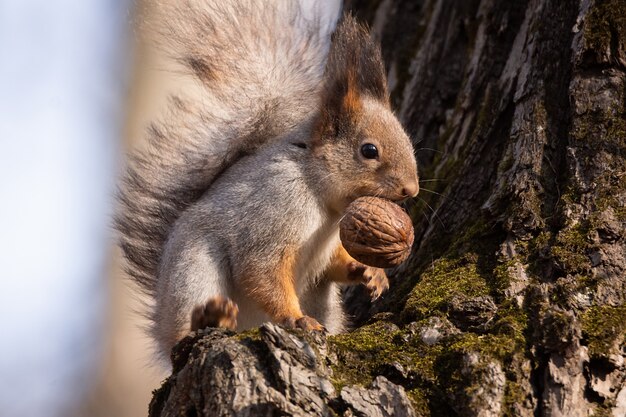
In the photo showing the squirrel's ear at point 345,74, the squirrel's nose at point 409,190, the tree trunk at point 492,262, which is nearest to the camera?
the tree trunk at point 492,262

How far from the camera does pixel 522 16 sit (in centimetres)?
340

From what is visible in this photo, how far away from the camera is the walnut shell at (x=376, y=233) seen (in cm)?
288

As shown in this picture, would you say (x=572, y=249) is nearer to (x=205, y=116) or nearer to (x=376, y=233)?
(x=376, y=233)

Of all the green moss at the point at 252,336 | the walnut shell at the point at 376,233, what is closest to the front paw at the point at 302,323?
the walnut shell at the point at 376,233

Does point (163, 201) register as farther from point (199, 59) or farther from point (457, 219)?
point (457, 219)

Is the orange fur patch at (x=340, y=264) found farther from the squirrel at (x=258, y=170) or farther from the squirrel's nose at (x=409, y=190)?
the squirrel's nose at (x=409, y=190)

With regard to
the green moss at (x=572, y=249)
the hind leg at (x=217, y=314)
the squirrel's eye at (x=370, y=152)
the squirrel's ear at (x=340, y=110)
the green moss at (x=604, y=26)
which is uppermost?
the green moss at (x=604, y=26)

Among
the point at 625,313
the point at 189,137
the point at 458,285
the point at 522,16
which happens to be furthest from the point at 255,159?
the point at 625,313

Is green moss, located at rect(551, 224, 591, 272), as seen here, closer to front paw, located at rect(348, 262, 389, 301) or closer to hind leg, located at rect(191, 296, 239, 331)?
front paw, located at rect(348, 262, 389, 301)

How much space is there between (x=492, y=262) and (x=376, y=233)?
Answer: 457 mm

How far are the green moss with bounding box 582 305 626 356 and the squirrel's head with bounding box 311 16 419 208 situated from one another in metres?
1.09

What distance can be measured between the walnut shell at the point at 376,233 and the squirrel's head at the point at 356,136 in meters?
0.20

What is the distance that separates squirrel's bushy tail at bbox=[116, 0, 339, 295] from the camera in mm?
3289

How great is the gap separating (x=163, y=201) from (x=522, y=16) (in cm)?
174
